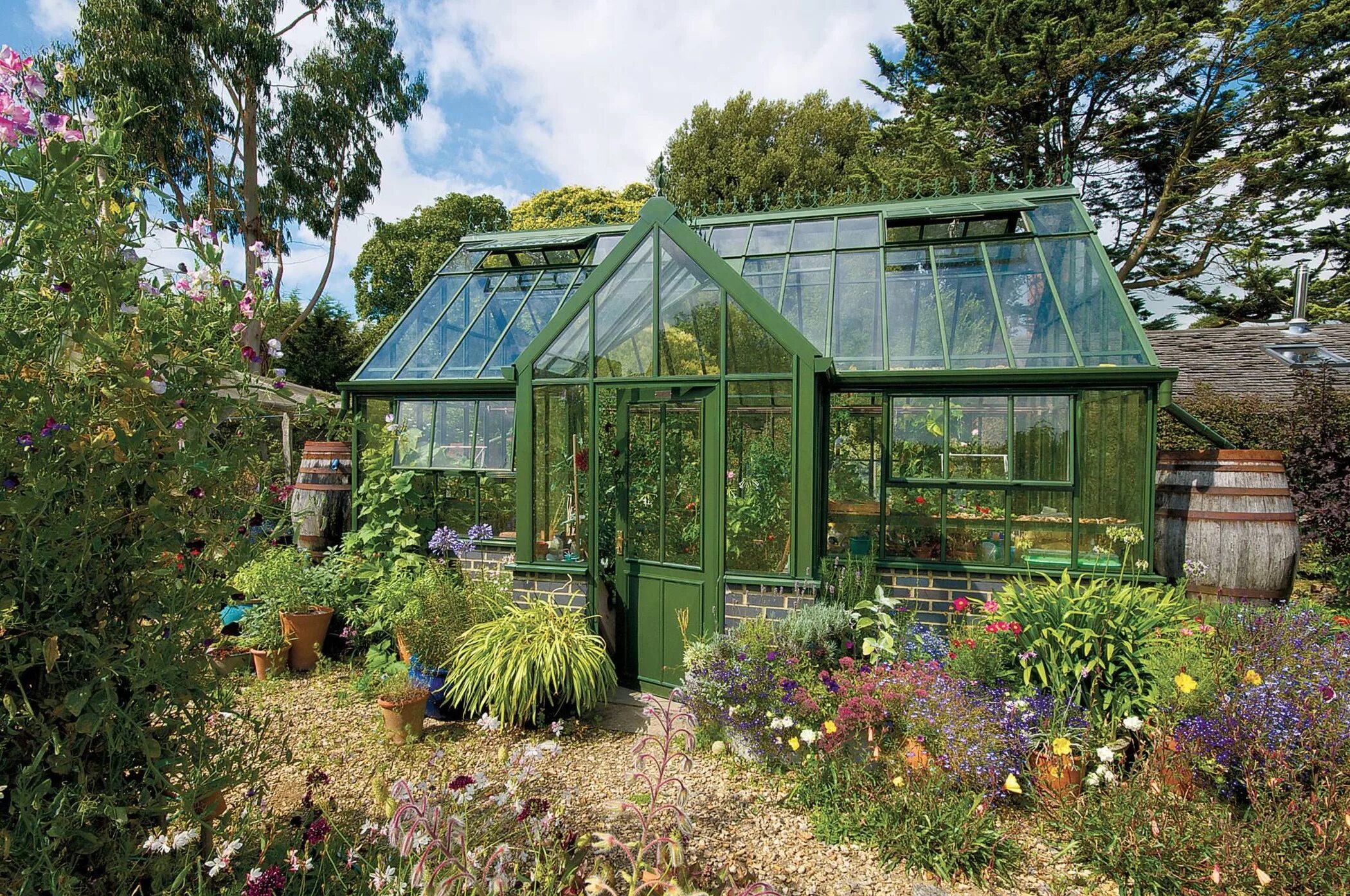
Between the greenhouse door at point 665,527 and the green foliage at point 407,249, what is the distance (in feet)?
65.3

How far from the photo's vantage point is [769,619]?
478cm

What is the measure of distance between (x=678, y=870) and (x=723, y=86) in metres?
22.3

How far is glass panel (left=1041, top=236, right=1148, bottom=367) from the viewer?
5.47 meters

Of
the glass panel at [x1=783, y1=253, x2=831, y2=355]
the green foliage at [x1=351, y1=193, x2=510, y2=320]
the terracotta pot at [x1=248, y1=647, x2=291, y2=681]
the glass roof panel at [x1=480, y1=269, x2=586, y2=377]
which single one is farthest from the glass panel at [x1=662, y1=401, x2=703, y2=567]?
the green foliage at [x1=351, y1=193, x2=510, y2=320]

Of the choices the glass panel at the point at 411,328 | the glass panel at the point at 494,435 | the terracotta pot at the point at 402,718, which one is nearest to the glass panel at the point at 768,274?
the glass panel at the point at 494,435

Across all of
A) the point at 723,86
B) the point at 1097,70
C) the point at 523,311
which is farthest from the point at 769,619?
the point at 723,86

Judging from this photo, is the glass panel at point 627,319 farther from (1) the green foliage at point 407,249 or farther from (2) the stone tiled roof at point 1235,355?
(1) the green foliage at point 407,249

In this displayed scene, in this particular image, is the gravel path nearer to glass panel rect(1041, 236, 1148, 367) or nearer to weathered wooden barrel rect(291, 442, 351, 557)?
weathered wooden barrel rect(291, 442, 351, 557)

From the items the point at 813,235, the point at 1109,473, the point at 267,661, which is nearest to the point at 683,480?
the point at 1109,473

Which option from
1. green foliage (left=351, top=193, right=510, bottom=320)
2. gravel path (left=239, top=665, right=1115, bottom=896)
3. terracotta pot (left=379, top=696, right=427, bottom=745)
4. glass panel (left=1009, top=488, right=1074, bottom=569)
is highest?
green foliage (left=351, top=193, right=510, bottom=320)

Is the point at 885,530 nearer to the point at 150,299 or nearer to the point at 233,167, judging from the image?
the point at 150,299

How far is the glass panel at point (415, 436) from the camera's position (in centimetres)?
686

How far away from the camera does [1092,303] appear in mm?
5805

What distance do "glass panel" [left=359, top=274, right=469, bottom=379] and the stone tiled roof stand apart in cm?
1241
